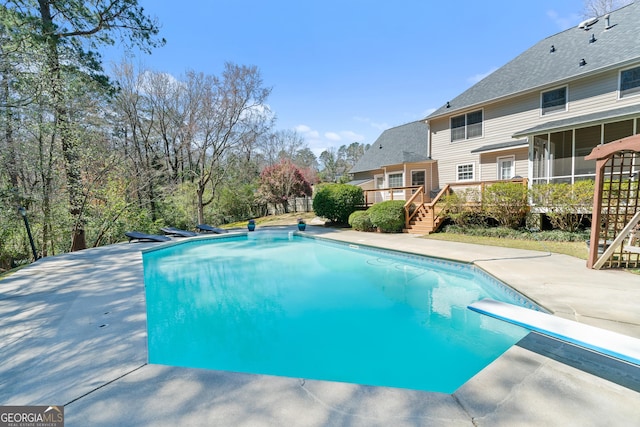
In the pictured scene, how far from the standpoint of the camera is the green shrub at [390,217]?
12.6m

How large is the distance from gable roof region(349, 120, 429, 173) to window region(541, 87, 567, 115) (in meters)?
5.74

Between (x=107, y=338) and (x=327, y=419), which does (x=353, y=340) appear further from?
(x=107, y=338)

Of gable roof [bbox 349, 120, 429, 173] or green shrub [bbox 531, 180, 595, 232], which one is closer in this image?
green shrub [bbox 531, 180, 595, 232]

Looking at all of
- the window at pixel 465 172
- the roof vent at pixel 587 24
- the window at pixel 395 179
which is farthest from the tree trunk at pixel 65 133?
the roof vent at pixel 587 24

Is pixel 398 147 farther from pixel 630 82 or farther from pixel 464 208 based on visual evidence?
pixel 630 82

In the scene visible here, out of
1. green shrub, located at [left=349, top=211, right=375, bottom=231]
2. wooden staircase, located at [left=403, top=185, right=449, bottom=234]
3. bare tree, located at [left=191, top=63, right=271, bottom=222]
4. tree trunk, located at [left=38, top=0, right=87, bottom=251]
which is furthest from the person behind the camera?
bare tree, located at [left=191, top=63, right=271, bottom=222]

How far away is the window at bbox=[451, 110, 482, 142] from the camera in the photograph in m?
14.4

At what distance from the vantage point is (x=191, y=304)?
5.52 meters

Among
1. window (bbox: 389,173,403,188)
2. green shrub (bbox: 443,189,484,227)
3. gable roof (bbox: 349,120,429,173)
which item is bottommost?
green shrub (bbox: 443,189,484,227)

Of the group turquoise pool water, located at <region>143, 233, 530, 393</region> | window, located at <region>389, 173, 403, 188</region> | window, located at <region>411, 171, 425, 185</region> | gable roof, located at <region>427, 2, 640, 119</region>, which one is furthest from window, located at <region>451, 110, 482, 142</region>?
turquoise pool water, located at <region>143, 233, 530, 393</region>

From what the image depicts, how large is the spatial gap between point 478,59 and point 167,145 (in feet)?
65.4

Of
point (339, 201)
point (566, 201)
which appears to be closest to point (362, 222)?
point (339, 201)

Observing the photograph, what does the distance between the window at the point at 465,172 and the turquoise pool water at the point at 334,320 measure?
8.62m

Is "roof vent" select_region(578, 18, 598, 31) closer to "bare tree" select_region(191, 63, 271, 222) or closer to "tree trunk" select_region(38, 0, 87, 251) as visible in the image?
"bare tree" select_region(191, 63, 271, 222)
